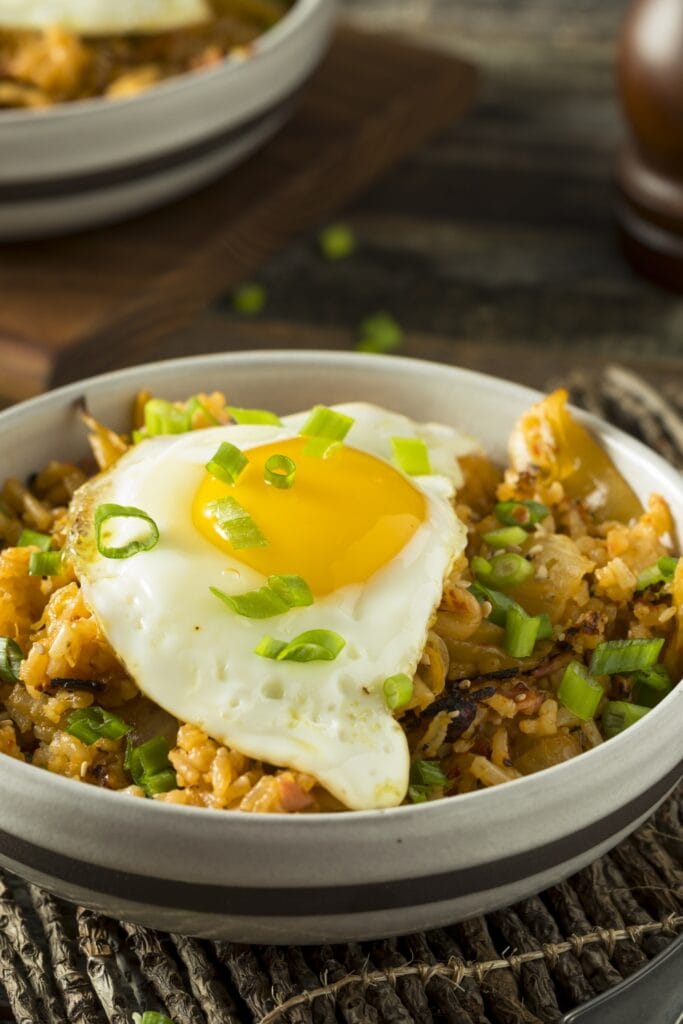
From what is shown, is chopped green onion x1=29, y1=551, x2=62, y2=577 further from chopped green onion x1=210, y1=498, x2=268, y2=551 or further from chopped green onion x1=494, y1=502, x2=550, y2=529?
chopped green onion x1=494, y1=502, x2=550, y2=529

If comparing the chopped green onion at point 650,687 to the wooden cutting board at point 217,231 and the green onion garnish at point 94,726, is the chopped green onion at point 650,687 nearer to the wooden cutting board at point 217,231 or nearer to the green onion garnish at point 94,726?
the green onion garnish at point 94,726

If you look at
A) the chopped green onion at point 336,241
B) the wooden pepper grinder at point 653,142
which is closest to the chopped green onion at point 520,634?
the wooden pepper grinder at point 653,142

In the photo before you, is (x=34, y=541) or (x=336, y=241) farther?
(x=336, y=241)

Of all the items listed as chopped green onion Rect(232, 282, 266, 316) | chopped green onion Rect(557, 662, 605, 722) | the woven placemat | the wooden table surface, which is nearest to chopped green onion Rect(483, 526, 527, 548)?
chopped green onion Rect(557, 662, 605, 722)

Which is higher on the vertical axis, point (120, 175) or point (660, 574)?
point (120, 175)

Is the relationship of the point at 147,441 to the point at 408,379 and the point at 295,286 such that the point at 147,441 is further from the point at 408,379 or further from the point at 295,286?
the point at 295,286

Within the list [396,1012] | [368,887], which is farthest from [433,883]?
[396,1012]

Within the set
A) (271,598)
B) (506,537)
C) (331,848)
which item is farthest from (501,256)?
(331,848)

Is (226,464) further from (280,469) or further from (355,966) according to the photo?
(355,966)
